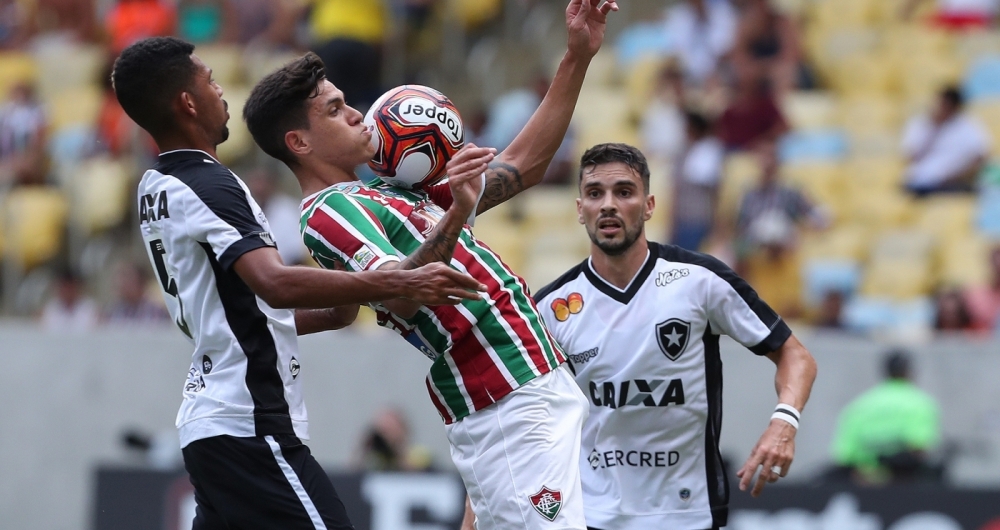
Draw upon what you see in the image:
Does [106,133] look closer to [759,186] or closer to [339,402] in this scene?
[339,402]

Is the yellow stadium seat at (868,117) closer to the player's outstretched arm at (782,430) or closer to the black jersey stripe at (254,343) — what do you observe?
the player's outstretched arm at (782,430)

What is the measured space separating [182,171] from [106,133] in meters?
10.7

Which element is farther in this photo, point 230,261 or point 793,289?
point 793,289

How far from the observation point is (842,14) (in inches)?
571

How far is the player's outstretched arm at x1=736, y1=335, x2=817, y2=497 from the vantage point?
213 inches

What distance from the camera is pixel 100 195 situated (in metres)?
15.1

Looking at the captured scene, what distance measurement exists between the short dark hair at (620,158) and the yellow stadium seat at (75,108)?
10939 millimetres

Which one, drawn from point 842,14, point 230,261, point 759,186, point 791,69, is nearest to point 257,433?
point 230,261

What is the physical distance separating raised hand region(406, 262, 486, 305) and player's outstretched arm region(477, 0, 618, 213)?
38.7 inches

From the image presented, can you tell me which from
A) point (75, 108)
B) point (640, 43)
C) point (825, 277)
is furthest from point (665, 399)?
point (75, 108)

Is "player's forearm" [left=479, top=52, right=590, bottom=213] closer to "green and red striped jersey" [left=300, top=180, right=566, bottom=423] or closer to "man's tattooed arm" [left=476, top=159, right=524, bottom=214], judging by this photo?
"man's tattooed arm" [left=476, top=159, right=524, bottom=214]

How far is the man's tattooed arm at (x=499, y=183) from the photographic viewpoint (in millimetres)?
5605

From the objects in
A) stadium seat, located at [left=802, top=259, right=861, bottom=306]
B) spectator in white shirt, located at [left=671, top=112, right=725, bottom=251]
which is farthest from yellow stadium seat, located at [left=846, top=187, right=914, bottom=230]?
spectator in white shirt, located at [left=671, top=112, right=725, bottom=251]

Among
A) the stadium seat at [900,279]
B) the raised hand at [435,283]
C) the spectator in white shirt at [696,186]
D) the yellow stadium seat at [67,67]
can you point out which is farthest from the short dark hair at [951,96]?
the yellow stadium seat at [67,67]
